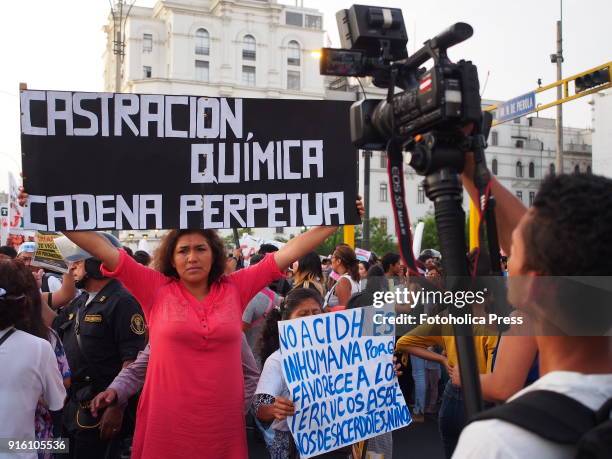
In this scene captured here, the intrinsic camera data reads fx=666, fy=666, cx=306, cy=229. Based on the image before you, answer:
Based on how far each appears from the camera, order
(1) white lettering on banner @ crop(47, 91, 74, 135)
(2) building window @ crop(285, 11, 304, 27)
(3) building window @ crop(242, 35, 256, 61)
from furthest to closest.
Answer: (2) building window @ crop(285, 11, 304, 27) → (3) building window @ crop(242, 35, 256, 61) → (1) white lettering on banner @ crop(47, 91, 74, 135)

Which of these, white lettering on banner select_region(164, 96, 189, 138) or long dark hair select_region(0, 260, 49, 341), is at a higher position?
white lettering on banner select_region(164, 96, 189, 138)

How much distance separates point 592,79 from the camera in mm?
11828

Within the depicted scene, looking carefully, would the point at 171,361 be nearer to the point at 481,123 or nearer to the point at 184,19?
the point at 481,123

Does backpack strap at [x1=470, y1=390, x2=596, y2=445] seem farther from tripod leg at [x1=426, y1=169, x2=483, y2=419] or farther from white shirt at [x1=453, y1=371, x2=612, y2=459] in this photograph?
tripod leg at [x1=426, y1=169, x2=483, y2=419]

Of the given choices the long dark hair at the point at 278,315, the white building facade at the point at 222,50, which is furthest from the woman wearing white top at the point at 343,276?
the white building facade at the point at 222,50

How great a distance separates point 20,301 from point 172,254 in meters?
0.80

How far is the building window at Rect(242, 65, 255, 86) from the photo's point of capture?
7012cm

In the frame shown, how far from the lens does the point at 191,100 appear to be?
3887mm

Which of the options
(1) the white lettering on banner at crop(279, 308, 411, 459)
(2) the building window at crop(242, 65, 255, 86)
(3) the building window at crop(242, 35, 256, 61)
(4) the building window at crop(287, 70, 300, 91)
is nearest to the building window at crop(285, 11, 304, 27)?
(3) the building window at crop(242, 35, 256, 61)

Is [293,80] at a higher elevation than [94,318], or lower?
higher

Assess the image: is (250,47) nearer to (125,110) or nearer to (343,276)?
(343,276)

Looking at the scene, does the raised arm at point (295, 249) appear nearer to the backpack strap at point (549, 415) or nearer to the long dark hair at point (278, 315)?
the long dark hair at point (278, 315)

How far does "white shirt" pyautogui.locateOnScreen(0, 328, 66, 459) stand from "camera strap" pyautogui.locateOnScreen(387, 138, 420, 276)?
219 cm

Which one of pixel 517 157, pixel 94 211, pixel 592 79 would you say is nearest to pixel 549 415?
pixel 94 211
